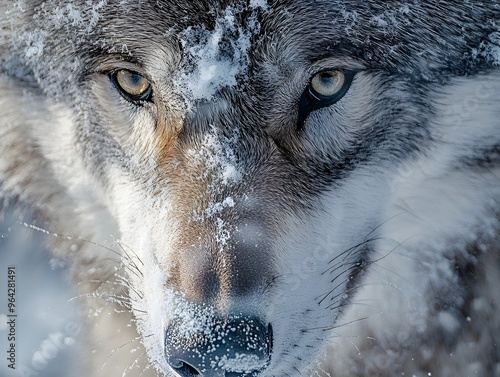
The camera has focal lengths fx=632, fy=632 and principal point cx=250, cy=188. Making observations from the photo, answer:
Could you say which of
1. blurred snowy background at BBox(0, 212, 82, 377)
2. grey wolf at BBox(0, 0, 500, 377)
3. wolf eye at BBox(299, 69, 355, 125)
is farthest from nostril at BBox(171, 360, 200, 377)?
blurred snowy background at BBox(0, 212, 82, 377)

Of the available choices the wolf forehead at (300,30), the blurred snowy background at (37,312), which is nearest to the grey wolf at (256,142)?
the wolf forehead at (300,30)

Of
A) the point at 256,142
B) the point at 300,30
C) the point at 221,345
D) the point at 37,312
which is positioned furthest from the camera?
the point at 37,312

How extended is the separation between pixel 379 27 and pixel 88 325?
5.33 feet

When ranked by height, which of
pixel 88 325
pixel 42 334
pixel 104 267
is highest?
pixel 104 267

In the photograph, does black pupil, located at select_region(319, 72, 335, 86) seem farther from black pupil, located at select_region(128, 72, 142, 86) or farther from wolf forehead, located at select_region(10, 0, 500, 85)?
black pupil, located at select_region(128, 72, 142, 86)

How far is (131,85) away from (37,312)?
64.2 inches

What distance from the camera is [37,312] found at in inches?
112

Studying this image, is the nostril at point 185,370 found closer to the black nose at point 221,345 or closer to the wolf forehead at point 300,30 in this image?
the black nose at point 221,345

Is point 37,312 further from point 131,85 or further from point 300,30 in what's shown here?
point 300,30

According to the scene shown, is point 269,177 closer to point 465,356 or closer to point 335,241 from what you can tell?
point 335,241

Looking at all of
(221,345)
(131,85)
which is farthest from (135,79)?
(221,345)

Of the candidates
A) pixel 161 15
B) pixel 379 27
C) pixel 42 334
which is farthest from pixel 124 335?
pixel 379 27

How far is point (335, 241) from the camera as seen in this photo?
1594 mm

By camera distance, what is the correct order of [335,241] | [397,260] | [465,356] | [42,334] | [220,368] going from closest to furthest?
1. [220,368]
2. [335,241]
3. [397,260]
4. [465,356]
5. [42,334]
